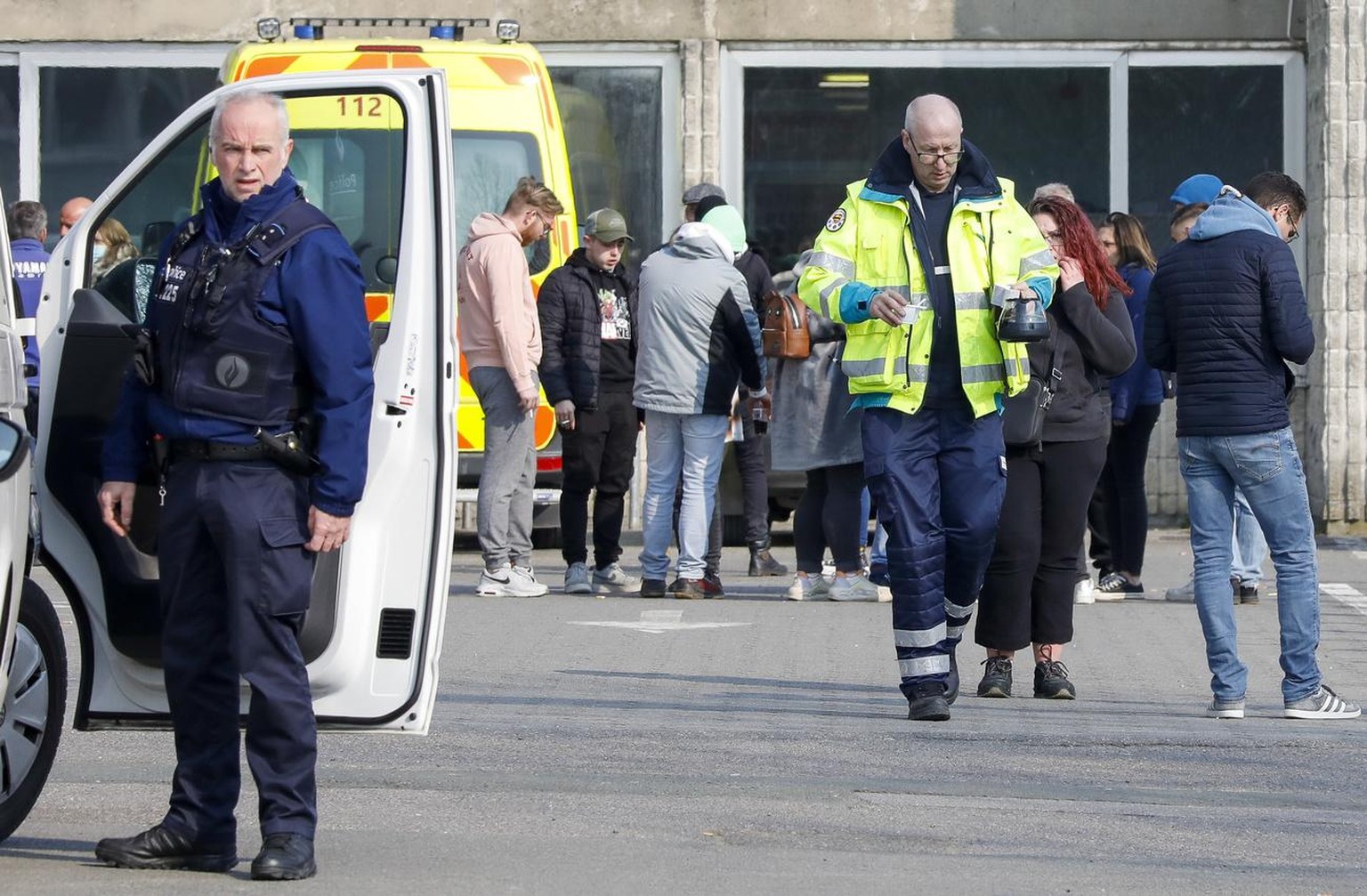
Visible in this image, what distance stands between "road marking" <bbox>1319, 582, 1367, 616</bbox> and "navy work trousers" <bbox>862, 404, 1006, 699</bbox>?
13.6 feet

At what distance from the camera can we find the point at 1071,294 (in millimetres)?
8516

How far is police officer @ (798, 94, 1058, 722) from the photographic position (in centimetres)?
768

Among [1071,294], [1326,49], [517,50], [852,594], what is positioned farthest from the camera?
[1326,49]

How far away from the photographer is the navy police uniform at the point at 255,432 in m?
5.25

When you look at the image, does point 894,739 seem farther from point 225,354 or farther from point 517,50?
point 517,50

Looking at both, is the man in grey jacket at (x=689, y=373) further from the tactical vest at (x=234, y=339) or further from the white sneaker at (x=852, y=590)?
the tactical vest at (x=234, y=339)

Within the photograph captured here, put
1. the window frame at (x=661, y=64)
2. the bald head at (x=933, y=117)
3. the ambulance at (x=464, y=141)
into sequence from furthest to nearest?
1. the window frame at (x=661, y=64)
2. the ambulance at (x=464, y=141)
3. the bald head at (x=933, y=117)

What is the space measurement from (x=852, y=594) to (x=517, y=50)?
14.3ft

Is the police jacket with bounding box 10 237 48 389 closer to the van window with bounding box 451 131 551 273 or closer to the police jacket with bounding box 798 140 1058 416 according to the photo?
the van window with bounding box 451 131 551 273

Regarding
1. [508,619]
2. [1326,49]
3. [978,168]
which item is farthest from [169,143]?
[1326,49]

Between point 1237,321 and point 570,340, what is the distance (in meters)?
4.44

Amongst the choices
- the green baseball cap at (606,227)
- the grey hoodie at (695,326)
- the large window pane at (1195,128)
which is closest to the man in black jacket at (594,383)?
the green baseball cap at (606,227)

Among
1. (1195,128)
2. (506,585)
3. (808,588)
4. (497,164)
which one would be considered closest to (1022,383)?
(808,588)

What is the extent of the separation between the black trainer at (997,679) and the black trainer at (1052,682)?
0.34 feet
